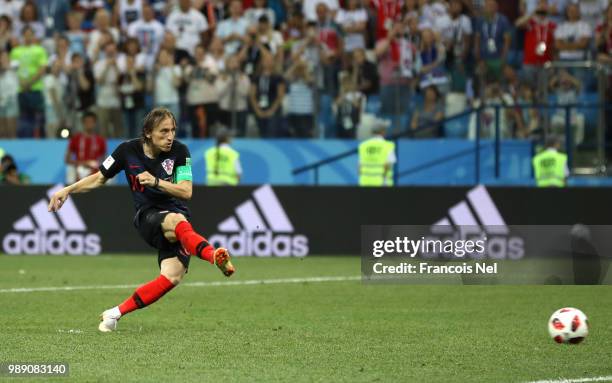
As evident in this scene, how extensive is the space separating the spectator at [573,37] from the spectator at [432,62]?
6.83ft

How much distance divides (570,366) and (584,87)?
13875mm

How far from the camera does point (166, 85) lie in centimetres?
2222

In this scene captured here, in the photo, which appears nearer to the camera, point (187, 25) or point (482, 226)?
point (482, 226)

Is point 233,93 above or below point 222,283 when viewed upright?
above

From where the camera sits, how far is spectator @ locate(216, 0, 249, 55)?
22.7 m

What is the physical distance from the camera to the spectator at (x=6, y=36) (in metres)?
23.3

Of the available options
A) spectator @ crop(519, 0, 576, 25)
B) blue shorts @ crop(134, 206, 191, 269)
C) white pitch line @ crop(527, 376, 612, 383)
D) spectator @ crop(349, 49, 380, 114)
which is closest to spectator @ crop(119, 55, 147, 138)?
spectator @ crop(349, 49, 380, 114)

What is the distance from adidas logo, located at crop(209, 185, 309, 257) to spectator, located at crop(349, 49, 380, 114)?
273 centimetres

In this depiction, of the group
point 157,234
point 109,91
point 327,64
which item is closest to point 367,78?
point 327,64

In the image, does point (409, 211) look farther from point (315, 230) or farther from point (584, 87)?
point (584, 87)

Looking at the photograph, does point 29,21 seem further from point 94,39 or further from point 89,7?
point 94,39

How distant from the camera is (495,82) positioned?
71.2 ft

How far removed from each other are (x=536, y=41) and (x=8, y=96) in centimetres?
941

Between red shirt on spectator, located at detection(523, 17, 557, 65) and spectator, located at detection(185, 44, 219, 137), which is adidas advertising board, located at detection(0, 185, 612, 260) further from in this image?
red shirt on spectator, located at detection(523, 17, 557, 65)
